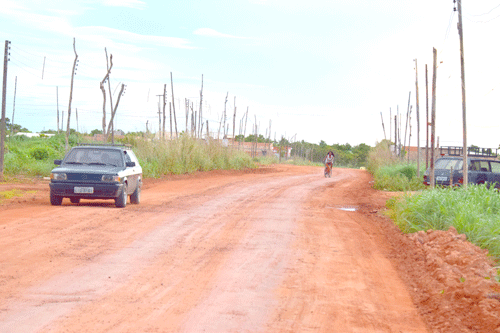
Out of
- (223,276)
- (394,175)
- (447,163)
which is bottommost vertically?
(223,276)

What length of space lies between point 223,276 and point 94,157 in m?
8.46

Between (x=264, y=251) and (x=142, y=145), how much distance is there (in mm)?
20322

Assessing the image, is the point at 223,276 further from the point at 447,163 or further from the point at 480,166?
the point at 447,163

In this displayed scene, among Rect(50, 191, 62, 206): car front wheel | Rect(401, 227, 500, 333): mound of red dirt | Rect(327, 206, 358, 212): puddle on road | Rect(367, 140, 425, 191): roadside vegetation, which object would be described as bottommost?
Rect(401, 227, 500, 333): mound of red dirt

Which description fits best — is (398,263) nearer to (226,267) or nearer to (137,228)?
(226,267)

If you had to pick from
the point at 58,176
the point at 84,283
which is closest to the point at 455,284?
the point at 84,283

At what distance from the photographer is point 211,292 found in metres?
6.34

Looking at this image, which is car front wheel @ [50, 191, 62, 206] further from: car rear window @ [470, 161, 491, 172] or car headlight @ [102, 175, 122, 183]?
car rear window @ [470, 161, 491, 172]

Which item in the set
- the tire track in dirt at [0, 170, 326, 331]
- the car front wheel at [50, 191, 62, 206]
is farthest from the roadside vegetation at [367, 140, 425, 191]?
Result: the tire track in dirt at [0, 170, 326, 331]

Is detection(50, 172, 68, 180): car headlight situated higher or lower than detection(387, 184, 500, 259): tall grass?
higher

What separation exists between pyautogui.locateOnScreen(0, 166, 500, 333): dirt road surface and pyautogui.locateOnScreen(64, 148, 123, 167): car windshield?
5.36 feet

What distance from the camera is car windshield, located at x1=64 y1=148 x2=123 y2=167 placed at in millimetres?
14359

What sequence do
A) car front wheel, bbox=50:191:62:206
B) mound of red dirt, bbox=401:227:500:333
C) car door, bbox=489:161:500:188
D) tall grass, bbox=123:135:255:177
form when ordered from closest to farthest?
mound of red dirt, bbox=401:227:500:333, car front wheel, bbox=50:191:62:206, car door, bbox=489:161:500:188, tall grass, bbox=123:135:255:177

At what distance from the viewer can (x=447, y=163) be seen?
23453 mm
